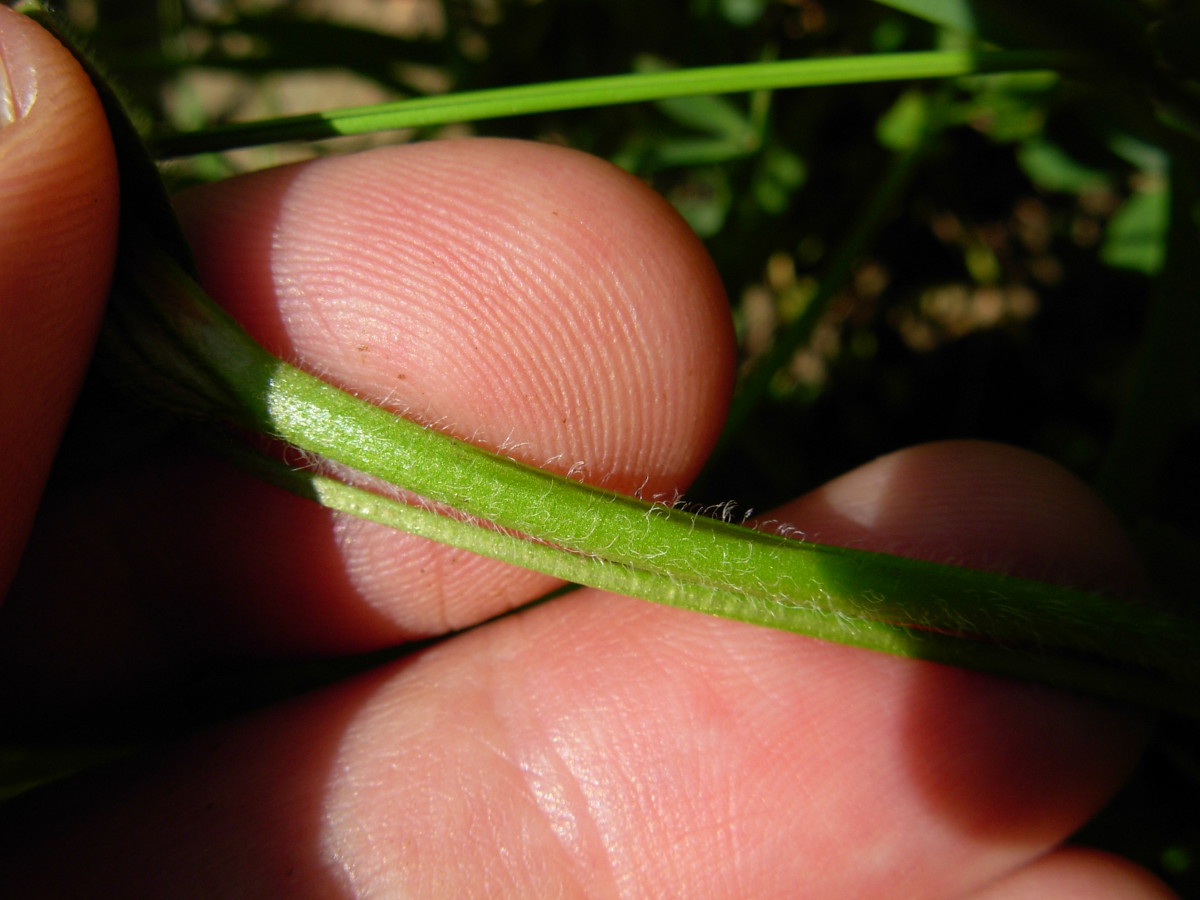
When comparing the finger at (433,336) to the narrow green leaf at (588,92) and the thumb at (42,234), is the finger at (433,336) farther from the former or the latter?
the thumb at (42,234)

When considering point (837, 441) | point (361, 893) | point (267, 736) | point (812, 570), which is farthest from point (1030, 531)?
point (267, 736)

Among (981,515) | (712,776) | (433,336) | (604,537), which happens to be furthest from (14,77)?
(981,515)

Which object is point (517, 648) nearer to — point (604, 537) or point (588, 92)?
point (604, 537)

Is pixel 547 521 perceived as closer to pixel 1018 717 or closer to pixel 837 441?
pixel 1018 717

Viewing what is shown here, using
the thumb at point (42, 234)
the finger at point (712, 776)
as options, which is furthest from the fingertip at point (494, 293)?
the finger at point (712, 776)

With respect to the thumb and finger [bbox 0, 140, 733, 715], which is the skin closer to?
finger [bbox 0, 140, 733, 715]

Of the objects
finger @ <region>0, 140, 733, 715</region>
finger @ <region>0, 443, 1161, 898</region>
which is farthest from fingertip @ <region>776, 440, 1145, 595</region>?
finger @ <region>0, 140, 733, 715</region>
